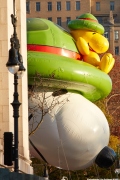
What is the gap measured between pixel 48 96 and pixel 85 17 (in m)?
3.56

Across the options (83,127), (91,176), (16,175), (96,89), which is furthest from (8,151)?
(91,176)

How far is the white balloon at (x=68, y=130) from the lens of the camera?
85.4 feet

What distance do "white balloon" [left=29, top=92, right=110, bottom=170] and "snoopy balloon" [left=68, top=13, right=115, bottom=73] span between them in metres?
1.59

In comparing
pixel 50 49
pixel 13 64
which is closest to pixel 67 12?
pixel 50 49

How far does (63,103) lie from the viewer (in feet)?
86.9

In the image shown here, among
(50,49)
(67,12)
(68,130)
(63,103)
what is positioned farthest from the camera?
(67,12)

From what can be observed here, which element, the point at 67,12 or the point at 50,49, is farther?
the point at 67,12

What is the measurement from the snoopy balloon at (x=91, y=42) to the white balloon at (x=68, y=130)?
1588 mm

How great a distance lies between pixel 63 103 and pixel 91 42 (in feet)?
8.93

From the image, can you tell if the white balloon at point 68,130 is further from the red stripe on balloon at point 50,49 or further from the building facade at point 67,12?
the building facade at point 67,12

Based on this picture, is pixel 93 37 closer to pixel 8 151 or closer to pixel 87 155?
pixel 87 155

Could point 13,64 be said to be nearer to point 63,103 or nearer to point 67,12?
point 63,103

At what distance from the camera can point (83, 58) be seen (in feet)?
91.5

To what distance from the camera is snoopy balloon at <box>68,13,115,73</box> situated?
27.8m
